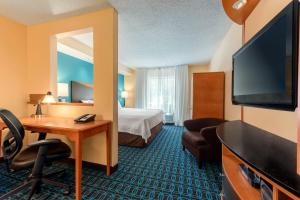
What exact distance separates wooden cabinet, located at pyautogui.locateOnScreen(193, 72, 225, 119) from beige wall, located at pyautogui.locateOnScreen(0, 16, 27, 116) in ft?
11.1

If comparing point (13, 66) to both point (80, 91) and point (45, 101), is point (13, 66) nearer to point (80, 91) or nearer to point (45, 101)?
point (45, 101)

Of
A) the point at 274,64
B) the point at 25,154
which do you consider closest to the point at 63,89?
the point at 25,154

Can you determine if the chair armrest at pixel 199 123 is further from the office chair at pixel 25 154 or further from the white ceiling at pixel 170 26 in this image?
the office chair at pixel 25 154

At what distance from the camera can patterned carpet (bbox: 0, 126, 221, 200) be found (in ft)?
5.23

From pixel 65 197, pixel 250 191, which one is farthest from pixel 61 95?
pixel 250 191

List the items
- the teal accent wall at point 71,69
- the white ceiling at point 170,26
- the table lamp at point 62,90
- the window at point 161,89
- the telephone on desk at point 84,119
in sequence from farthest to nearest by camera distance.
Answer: the window at point 161,89, the teal accent wall at point 71,69, the table lamp at point 62,90, the white ceiling at point 170,26, the telephone on desk at point 84,119

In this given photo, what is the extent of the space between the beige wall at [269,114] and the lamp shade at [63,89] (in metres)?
3.65

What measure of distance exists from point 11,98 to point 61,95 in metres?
0.96

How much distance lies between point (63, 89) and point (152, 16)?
2623mm

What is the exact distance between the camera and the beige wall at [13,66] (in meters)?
2.25

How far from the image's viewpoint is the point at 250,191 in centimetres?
87

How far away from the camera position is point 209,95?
298cm

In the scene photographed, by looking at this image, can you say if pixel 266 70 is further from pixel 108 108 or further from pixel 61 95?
pixel 61 95

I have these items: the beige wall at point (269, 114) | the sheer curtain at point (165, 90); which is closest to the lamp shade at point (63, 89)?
the sheer curtain at point (165, 90)
